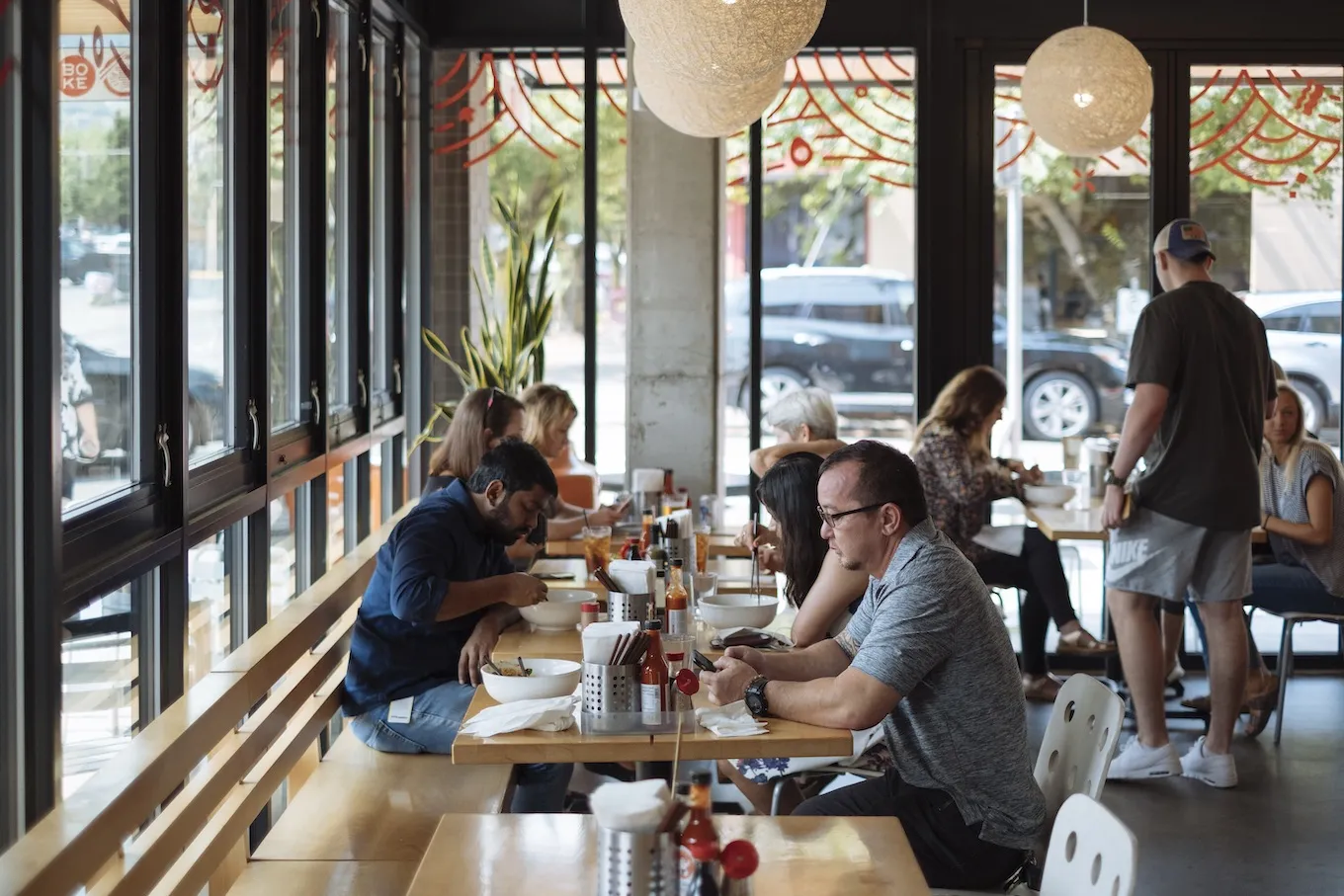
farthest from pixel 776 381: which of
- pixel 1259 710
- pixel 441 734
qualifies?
pixel 441 734

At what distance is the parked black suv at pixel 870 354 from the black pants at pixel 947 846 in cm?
405

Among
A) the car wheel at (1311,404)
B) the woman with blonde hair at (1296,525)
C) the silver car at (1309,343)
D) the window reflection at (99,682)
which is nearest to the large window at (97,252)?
the window reflection at (99,682)

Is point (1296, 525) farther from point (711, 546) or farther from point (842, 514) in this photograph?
point (842, 514)

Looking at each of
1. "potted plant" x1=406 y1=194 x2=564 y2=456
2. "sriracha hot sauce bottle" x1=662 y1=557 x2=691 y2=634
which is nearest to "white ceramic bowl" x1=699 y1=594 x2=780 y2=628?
"sriracha hot sauce bottle" x1=662 y1=557 x2=691 y2=634

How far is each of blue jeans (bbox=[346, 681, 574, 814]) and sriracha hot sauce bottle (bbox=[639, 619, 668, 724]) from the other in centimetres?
99

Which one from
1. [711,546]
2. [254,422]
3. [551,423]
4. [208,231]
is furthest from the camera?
[551,423]

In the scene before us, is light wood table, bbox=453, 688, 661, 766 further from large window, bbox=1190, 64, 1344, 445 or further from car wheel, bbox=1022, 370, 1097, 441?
large window, bbox=1190, 64, 1344, 445

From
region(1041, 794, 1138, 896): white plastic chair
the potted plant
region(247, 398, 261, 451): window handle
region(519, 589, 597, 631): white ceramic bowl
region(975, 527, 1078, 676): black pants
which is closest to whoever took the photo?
region(1041, 794, 1138, 896): white plastic chair

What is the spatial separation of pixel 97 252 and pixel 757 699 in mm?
1715

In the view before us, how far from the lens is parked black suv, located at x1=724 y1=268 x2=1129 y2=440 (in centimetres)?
688

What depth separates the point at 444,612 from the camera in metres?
3.99

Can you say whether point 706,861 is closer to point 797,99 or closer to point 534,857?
point 534,857

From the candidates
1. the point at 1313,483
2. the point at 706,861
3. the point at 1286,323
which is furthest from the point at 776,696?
the point at 1286,323

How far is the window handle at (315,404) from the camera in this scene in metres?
5.06
